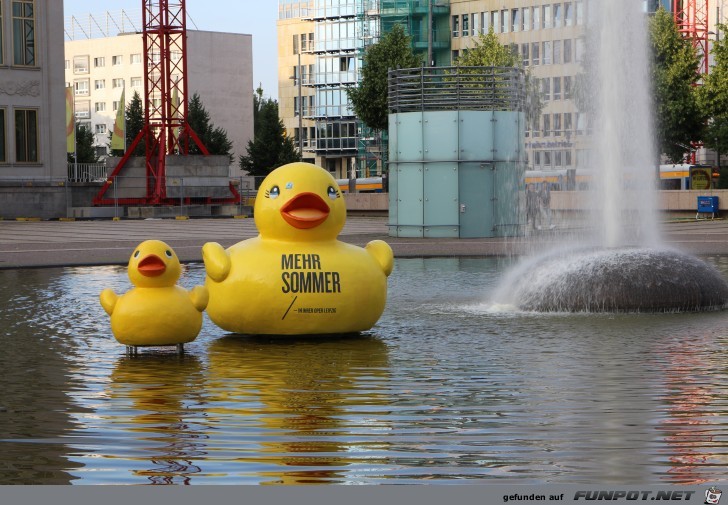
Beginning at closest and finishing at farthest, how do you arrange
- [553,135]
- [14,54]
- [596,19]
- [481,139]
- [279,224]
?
1. [279,224]
2. [596,19]
3. [481,139]
4. [14,54]
5. [553,135]

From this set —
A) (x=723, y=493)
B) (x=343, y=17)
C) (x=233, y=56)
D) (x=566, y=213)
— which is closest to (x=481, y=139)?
(x=566, y=213)

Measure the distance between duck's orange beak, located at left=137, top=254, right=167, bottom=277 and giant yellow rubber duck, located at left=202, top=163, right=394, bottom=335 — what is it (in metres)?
0.96

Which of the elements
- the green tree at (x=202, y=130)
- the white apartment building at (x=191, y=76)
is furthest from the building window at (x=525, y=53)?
the white apartment building at (x=191, y=76)

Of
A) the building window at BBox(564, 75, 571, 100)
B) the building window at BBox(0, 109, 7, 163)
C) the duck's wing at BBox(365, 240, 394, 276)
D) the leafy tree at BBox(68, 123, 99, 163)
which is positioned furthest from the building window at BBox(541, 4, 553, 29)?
the duck's wing at BBox(365, 240, 394, 276)

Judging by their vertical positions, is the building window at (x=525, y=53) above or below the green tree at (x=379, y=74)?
above

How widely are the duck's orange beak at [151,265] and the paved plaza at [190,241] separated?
13416mm

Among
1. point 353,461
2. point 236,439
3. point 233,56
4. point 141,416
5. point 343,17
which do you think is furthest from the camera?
point 233,56

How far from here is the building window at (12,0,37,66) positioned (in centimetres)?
5619

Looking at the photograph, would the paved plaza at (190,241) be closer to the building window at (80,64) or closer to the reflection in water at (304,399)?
the reflection in water at (304,399)

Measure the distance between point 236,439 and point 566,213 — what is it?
40651 millimetres

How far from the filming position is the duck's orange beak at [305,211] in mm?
13094

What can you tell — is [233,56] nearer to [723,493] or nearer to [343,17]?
[343,17]

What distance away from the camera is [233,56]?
135m

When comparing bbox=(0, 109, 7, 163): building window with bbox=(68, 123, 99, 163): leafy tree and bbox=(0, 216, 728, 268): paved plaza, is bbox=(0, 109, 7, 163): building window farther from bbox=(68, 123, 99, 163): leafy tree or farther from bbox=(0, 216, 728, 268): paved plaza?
bbox=(68, 123, 99, 163): leafy tree
